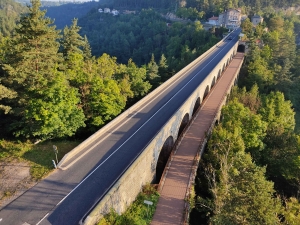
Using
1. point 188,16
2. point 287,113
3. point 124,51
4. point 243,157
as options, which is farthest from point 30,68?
point 188,16

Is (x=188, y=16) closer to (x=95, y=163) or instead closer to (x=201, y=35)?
(x=201, y=35)

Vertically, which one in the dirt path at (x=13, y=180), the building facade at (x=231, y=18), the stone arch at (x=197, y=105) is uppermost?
the building facade at (x=231, y=18)

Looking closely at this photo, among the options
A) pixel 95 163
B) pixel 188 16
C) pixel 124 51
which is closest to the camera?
pixel 95 163

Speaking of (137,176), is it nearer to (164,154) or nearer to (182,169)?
(182,169)

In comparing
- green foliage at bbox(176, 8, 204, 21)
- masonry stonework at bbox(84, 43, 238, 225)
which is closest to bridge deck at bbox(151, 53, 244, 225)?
masonry stonework at bbox(84, 43, 238, 225)

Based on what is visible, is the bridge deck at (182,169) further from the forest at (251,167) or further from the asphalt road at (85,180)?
the asphalt road at (85,180)

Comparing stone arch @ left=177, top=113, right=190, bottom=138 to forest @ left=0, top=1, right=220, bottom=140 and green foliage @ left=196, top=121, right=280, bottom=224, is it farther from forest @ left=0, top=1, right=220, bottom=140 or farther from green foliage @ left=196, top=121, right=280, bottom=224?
green foliage @ left=196, top=121, right=280, bottom=224

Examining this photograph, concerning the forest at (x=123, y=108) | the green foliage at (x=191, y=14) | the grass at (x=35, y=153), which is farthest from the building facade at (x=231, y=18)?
the grass at (x=35, y=153)
